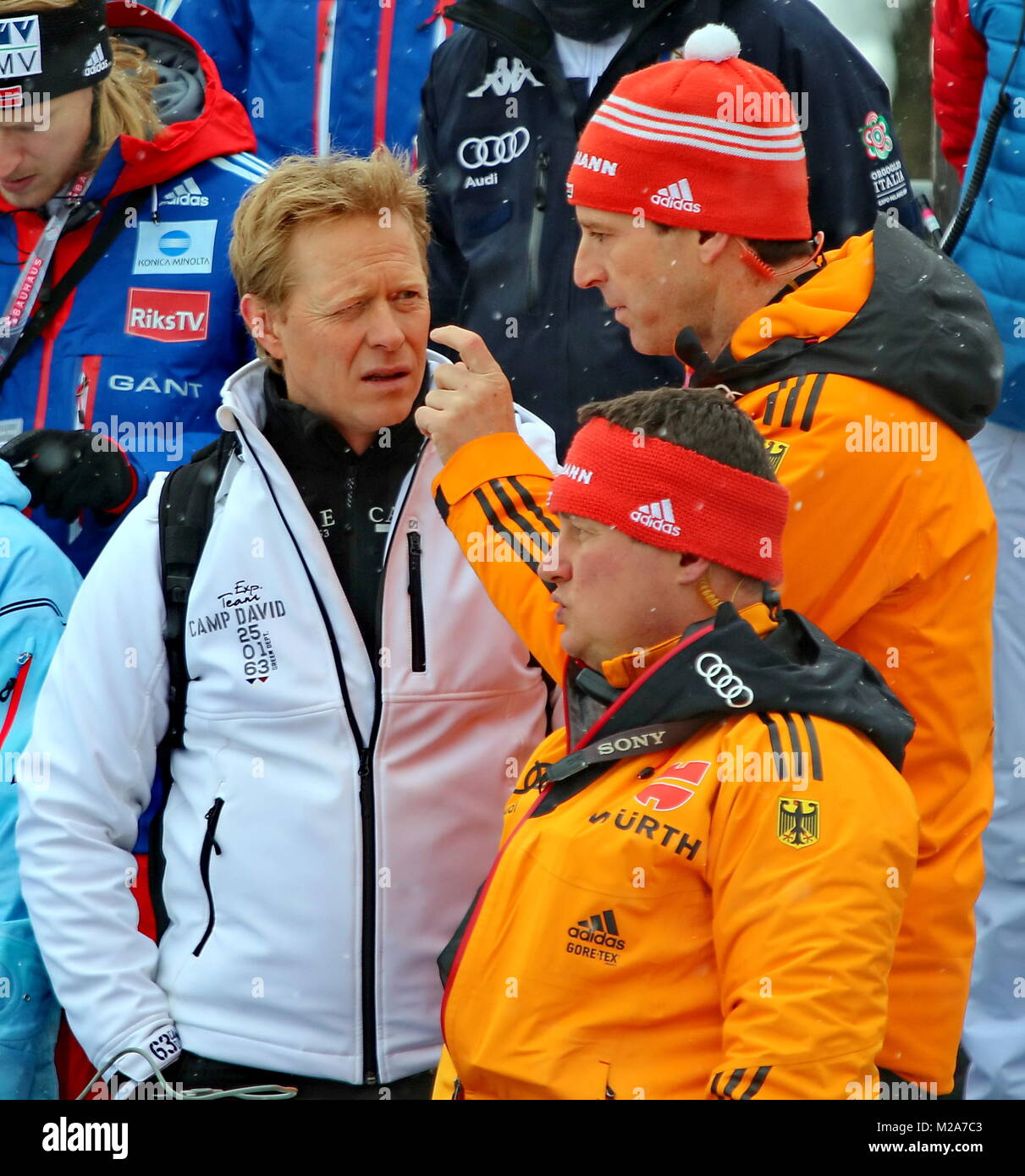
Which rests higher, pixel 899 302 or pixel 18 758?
pixel 899 302

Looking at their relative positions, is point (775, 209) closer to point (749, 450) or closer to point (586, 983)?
point (749, 450)

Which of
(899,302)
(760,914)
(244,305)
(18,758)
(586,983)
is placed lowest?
(18,758)

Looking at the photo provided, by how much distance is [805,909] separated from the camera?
209 centimetres

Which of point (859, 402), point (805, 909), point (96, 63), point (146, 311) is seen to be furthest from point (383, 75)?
point (805, 909)

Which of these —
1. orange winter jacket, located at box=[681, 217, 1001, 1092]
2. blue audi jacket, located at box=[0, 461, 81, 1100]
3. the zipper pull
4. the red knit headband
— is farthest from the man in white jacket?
the zipper pull

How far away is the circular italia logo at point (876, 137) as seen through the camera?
3.76 m

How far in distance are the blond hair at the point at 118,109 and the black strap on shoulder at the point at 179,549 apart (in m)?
1.34

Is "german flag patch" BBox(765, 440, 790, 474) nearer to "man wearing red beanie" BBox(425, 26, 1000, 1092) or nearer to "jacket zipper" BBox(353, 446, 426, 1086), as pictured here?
"man wearing red beanie" BBox(425, 26, 1000, 1092)

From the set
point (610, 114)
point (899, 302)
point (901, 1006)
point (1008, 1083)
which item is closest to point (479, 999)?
point (901, 1006)

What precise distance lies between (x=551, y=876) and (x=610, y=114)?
4.91ft

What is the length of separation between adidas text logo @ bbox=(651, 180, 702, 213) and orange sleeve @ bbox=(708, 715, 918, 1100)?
109cm

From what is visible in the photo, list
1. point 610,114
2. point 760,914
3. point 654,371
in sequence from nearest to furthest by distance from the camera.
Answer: point 760,914, point 610,114, point 654,371

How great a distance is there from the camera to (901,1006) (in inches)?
102

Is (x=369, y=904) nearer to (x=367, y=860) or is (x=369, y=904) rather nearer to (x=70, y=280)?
(x=367, y=860)
